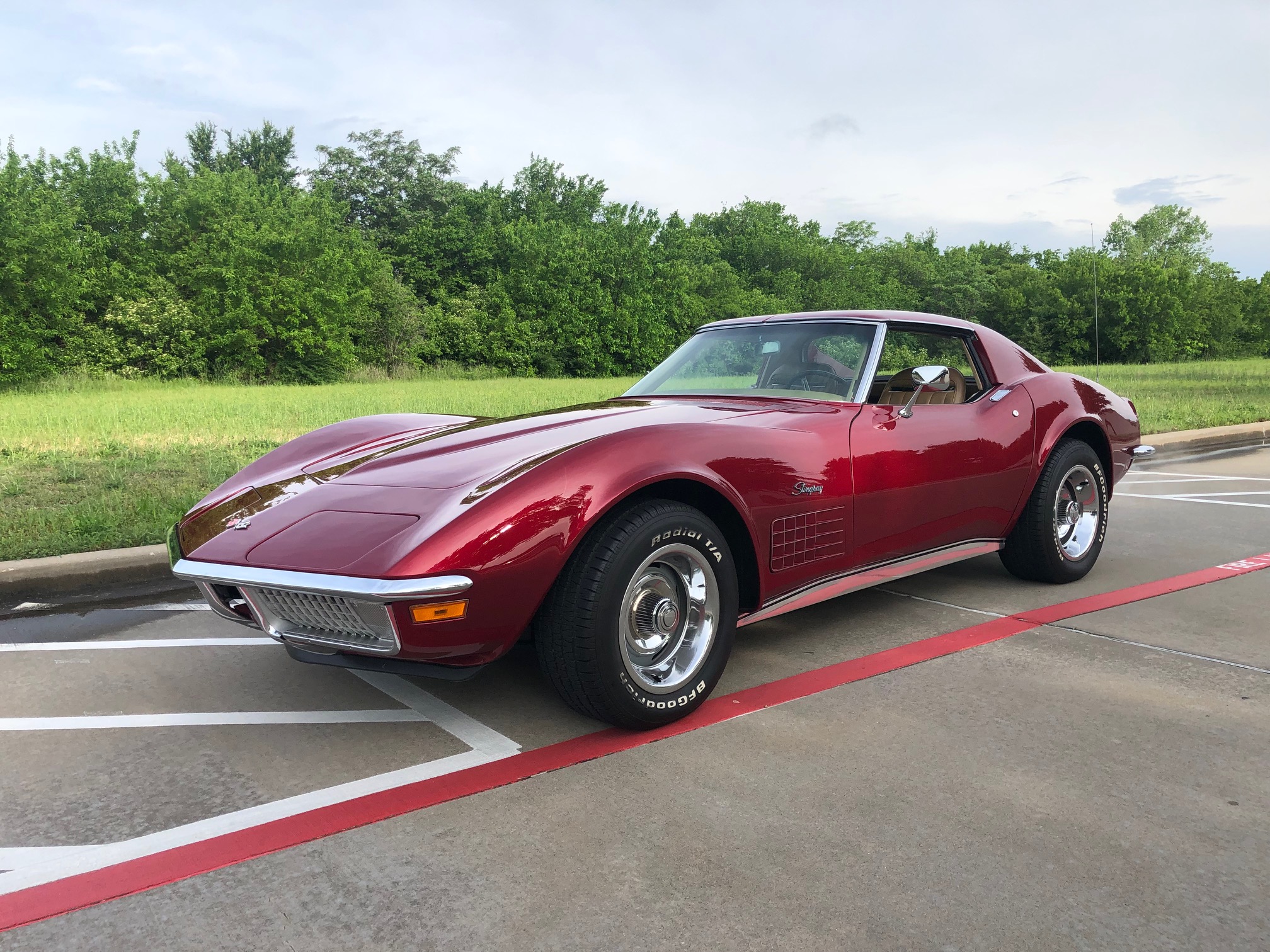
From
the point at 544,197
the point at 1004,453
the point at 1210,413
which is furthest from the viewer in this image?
the point at 544,197

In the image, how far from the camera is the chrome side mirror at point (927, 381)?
3.81 m

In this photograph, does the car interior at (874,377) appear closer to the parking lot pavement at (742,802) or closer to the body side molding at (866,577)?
the body side molding at (866,577)

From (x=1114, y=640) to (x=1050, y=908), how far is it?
86.0 inches

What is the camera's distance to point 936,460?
3975 mm

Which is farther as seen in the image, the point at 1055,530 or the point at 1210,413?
the point at 1210,413

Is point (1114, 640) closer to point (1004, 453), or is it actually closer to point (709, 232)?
point (1004, 453)

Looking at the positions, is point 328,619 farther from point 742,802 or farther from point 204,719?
point 742,802

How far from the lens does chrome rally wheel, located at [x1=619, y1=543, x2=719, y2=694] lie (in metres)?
2.96

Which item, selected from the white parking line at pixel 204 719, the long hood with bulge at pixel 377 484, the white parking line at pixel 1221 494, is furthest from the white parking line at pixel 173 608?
the white parking line at pixel 1221 494

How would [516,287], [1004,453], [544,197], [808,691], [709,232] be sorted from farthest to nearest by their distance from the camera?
1. [709,232]
2. [544,197]
3. [516,287]
4. [1004,453]
5. [808,691]

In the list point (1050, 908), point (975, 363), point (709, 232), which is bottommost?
point (1050, 908)

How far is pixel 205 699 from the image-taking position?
3.36 meters

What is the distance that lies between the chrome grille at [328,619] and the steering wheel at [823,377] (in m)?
2.13

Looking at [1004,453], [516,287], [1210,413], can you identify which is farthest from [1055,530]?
[516,287]
